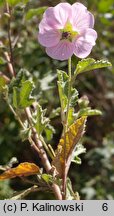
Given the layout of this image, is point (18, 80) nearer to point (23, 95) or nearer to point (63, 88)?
point (23, 95)

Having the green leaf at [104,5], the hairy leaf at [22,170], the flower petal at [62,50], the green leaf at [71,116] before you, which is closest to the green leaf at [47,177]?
the hairy leaf at [22,170]


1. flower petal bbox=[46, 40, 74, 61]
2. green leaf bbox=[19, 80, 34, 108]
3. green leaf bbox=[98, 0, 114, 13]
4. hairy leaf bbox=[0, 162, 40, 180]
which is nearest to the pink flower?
flower petal bbox=[46, 40, 74, 61]

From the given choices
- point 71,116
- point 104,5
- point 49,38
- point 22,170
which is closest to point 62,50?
point 49,38

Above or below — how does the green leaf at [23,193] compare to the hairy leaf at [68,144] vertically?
below

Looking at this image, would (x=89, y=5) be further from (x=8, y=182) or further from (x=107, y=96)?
(x=8, y=182)

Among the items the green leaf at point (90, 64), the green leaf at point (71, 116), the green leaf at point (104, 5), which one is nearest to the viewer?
the green leaf at point (90, 64)

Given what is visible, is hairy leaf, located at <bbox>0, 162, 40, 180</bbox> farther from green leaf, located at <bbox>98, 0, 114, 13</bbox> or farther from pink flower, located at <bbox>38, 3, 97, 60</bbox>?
green leaf, located at <bbox>98, 0, 114, 13</bbox>

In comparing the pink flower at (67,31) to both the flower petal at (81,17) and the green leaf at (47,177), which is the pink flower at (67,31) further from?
the green leaf at (47,177)
